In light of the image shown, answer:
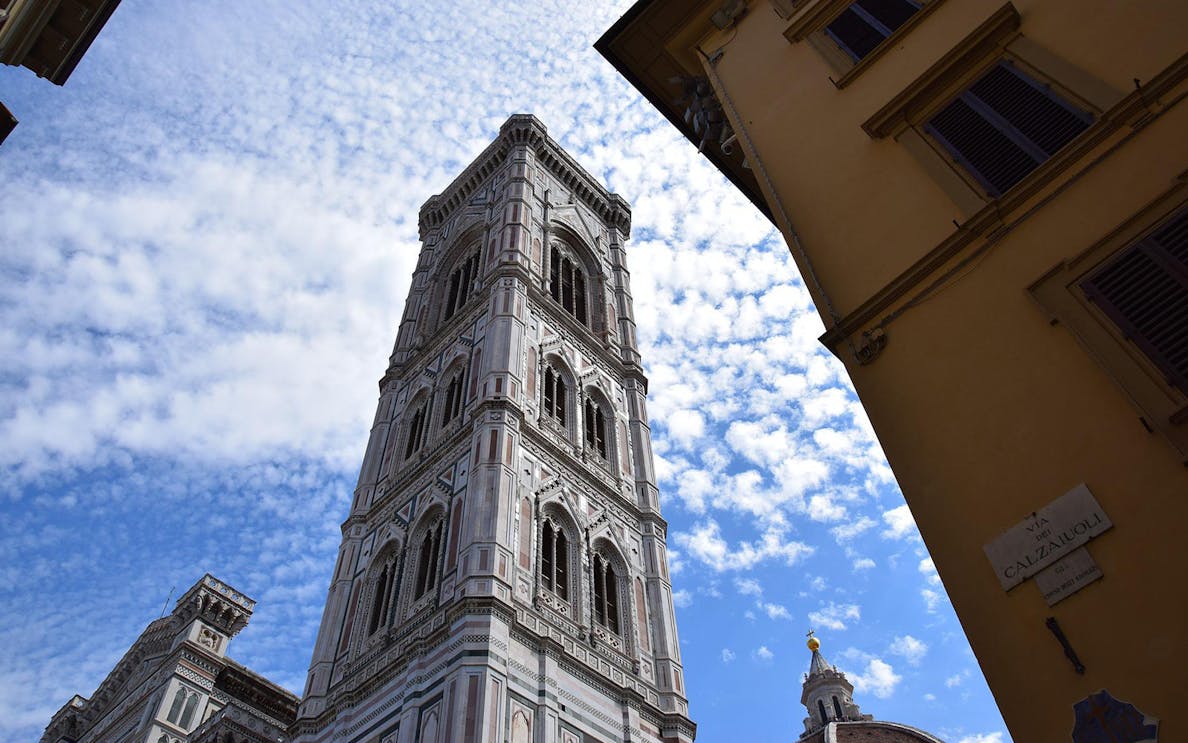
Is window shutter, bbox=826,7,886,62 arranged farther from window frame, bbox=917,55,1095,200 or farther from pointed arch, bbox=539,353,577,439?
pointed arch, bbox=539,353,577,439

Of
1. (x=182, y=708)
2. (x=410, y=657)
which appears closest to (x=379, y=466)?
(x=410, y=657)

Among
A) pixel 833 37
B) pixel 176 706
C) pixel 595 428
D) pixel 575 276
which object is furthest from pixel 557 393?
pixel 176 706

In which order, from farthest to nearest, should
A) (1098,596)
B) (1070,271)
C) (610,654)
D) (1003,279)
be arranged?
(610,654) < (1003,279) < (1070,271) < (1098,596)

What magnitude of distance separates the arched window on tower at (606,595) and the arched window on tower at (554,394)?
13.9ft

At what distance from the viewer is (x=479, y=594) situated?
1606 centimetres

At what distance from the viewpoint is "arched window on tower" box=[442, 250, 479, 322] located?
2788 centimetres

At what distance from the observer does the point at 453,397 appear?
23.6m

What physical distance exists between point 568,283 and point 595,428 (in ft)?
21.5

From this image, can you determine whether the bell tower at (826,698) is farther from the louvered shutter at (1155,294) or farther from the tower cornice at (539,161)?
the louvered shutter at (1155,294)

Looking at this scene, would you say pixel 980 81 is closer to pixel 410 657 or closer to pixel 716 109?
pixel 716 109

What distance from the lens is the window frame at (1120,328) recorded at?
4652 mm

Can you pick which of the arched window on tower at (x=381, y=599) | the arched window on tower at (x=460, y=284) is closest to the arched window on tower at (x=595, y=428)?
the arched window on tower at (x=460, y=284)

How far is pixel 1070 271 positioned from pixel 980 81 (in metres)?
2.20

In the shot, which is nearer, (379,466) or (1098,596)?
(1098,596)
